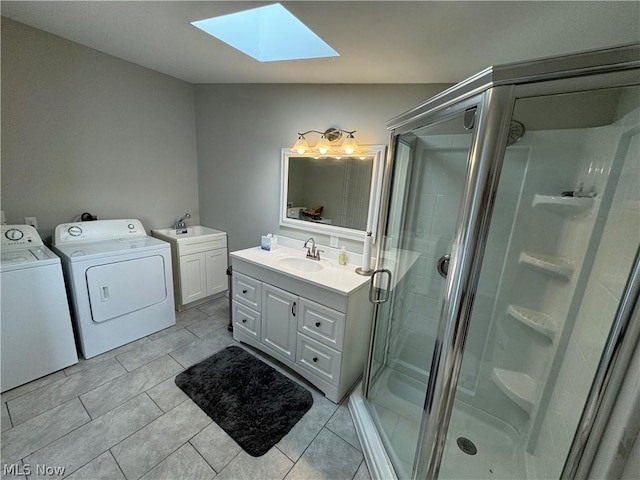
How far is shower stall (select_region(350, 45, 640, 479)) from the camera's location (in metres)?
0.80

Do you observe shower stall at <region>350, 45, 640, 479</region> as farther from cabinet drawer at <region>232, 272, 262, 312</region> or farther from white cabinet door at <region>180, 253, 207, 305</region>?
white cabinet door at <region>180, 253, 207, 305</region>

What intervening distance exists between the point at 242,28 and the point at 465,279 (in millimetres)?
2058

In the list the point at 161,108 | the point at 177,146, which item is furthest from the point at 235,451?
the point at 161,108

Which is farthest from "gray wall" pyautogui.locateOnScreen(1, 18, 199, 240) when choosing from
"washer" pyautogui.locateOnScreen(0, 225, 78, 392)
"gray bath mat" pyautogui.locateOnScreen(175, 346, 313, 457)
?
"gray bath mat" pyautogui.locateOnScreen(175, 346, 313, 457)

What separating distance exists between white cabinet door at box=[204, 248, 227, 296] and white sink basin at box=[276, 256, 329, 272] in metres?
1.19

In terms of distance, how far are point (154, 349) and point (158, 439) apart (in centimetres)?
96

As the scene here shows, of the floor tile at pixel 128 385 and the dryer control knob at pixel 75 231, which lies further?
the dryer control knob at pixel 75 231

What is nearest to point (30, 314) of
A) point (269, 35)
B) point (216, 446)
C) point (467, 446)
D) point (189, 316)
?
point (189, 316)

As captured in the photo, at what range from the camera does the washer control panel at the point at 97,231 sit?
2191 millimetres

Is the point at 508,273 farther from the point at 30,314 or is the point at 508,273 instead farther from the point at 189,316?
the point at 30,314

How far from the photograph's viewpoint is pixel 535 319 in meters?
1.40

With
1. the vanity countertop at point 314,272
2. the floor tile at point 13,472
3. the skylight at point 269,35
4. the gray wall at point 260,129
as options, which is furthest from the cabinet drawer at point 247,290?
the skylight at point 269,35

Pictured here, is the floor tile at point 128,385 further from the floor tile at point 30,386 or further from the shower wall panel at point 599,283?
the shower wall panel at point 599,283

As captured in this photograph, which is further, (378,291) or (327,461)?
(378,291)
